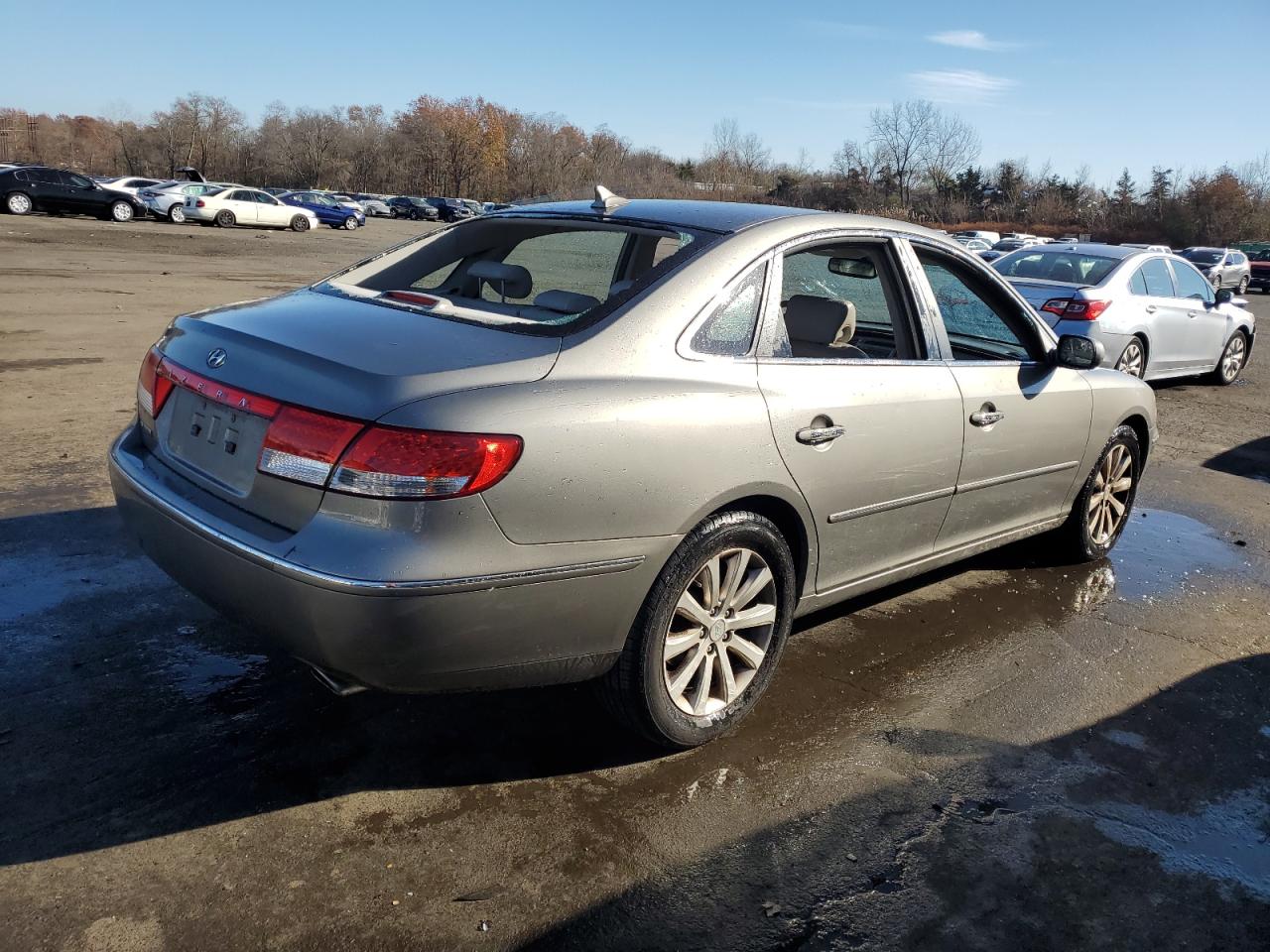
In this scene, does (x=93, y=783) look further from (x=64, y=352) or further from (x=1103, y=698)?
(x=64, y=352)

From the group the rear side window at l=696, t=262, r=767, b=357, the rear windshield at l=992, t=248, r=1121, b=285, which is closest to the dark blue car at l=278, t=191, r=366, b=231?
the rear windshield at l=992, t=248, r=1121, b=285

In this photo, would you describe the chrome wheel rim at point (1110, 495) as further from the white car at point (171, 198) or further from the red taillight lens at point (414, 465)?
the white car at point (171, 198)

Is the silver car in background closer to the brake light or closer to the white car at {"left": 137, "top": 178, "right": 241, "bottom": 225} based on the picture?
the brake light

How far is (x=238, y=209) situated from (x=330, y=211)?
826 cm

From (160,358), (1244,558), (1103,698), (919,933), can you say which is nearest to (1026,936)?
(919,933)

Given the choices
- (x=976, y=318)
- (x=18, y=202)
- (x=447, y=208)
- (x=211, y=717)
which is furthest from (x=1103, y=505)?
(x=447, y=208)

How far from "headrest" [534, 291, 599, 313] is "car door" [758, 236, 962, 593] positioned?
1.90ft

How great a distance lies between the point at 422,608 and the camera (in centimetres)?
249

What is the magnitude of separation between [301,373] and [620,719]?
136 centimetres

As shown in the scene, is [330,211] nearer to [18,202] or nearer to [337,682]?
[18,202]

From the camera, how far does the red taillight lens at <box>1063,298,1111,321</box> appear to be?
32.6ft

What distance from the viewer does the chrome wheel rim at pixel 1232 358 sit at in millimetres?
12617

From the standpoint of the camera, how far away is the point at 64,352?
30.0 feet

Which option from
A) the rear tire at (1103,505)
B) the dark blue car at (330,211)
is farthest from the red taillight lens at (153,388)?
the dark blue car at (330,211)
